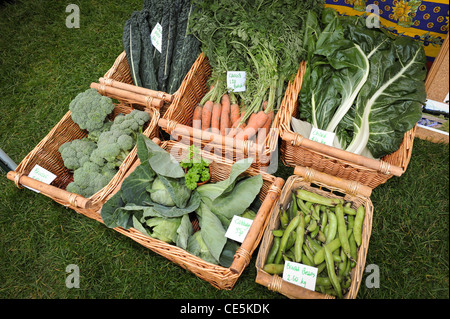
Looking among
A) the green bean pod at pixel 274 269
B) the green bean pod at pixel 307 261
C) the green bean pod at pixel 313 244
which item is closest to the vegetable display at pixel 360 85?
the green bean pod at pixel 313 244

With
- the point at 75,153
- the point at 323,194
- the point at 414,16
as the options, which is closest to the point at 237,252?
the point at 323,194

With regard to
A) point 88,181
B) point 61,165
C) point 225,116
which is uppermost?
point 225,116

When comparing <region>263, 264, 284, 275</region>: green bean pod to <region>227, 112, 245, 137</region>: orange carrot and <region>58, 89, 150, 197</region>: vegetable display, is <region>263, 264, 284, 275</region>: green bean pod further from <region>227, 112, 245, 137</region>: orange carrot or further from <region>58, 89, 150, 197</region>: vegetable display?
<region>58, 89, 150, 197</region>: vegetable display

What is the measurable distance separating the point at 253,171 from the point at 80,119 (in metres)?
1.34

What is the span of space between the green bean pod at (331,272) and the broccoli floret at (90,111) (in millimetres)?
1782

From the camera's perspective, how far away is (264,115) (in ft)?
7.12

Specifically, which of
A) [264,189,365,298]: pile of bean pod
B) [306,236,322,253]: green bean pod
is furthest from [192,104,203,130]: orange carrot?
[306,236,322,253]: green bean pod

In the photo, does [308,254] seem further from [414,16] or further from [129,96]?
[414,16]

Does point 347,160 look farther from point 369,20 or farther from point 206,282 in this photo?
point 206,282

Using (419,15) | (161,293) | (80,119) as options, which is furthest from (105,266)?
(419,15)

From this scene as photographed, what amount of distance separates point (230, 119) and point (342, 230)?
1.09 meters

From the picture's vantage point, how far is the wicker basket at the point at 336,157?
6.00ft

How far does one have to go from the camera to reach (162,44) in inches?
92.7

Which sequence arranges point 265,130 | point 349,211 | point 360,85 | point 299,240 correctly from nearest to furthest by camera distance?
point 299,240, point 349,211, point 360,85, point 265,130
